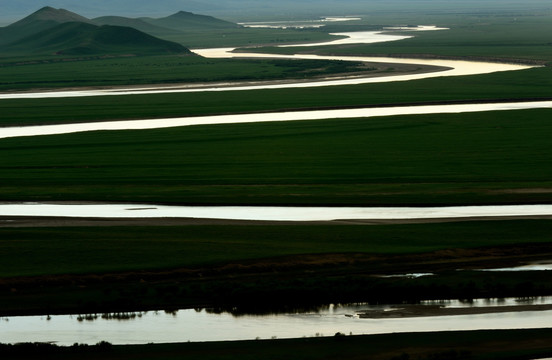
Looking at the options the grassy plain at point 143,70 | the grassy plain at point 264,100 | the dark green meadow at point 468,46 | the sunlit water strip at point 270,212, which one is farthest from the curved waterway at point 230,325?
the dark green meadow at point 468,46

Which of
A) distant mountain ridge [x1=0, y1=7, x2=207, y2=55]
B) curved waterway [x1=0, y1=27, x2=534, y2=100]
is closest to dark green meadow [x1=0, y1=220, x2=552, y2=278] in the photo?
curved waterway [x1=0, y1=27, x2=534, y2=100]

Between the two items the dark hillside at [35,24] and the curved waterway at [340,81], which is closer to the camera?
the curved waterway at [340,81]

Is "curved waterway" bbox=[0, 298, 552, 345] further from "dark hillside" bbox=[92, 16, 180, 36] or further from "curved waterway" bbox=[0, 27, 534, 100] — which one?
"dark hillside" bbox=[92, 16, 180, 36]

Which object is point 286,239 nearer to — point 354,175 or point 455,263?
point 455,263

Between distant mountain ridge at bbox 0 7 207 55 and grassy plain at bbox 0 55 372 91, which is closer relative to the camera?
grassy plain at bbox 0 55 372 91

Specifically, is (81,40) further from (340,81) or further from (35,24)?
(340,81)

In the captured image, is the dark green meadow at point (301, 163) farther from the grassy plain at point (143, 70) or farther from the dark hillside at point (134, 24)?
the dark hillside at point (134, 24)

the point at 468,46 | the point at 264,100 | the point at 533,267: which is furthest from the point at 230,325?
the point at 468,46
